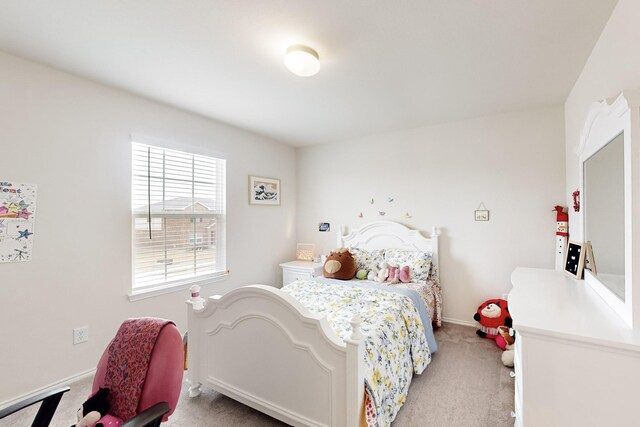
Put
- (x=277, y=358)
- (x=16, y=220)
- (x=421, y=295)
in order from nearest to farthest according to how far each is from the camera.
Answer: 1. (x=277, y=358)
2. (x=16, y=220)
3. (x=421, y=295)

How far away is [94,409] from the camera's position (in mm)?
1231

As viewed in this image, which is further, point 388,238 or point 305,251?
point 305,251

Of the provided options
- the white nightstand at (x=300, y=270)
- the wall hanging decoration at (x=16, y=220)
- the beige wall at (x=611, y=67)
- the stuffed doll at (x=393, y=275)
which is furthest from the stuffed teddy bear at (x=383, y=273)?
the wall hanging decoration at (x=16, y=220)

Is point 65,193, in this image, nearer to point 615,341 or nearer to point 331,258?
point 331,258

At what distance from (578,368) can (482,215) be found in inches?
87.8

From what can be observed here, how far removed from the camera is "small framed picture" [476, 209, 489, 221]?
3.06m

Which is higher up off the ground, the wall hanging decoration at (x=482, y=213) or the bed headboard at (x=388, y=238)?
the wall hanging decoration at (x=482, y=213)

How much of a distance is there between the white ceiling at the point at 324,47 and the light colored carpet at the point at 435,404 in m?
2.41

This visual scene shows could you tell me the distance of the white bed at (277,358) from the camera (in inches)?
55.5

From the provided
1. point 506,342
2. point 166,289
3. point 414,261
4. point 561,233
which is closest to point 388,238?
point 414,261

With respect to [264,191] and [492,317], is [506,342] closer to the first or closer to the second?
[492,317]

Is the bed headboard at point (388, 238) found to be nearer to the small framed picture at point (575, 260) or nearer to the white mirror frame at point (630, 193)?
the small framed picture at point (575, 260)

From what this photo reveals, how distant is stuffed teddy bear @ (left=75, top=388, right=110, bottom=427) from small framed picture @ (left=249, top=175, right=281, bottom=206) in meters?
2.56

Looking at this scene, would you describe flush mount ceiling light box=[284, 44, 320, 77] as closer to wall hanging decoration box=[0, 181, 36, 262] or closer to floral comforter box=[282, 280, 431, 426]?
floral comforter box=[282, 280, 431, 426]
